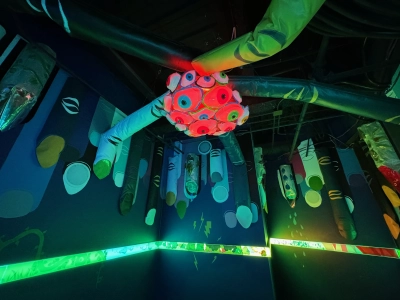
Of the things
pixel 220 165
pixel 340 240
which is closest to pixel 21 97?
pixel 220 165

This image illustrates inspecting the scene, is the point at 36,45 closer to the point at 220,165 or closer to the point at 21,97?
the point at 21,97

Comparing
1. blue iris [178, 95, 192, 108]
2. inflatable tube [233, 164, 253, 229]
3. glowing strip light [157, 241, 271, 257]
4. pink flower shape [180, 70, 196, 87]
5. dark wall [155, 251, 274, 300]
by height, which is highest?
pink flower shape [180, 70, 196, 87]

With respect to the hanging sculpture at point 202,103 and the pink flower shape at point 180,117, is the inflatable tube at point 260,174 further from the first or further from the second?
the pink flower shape at point 180,117

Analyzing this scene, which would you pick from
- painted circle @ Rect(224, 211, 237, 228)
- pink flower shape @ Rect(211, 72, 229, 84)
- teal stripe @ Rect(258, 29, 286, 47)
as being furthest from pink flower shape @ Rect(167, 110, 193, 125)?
painted circle @ Rect(224, 211, 237, 228)

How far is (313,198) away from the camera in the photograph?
2.71 m

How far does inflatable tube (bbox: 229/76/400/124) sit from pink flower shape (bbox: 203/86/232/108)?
0.76 ft

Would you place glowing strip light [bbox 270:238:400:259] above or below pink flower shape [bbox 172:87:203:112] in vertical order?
below

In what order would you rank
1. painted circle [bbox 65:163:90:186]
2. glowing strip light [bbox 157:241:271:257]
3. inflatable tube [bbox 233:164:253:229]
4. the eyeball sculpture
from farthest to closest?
inflatable tube [bbox 233:164:253:229] → glowing strip light [bbox 157:241:271:257] → painted circle [bbox 65:163:90:186] → the eyeball sculpture

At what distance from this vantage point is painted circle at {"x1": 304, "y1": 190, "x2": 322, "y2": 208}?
266cm

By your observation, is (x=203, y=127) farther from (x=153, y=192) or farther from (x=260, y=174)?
(x=260, y=174)

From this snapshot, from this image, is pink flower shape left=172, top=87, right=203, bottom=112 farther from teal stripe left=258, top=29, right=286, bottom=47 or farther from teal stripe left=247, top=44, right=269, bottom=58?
teal stripe left=258, top=29, right=286, bottom=47

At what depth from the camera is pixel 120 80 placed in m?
2.56

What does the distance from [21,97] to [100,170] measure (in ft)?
3.27

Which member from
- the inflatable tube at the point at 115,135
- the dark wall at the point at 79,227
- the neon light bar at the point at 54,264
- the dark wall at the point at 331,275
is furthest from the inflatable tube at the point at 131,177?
the dark wall at the point at 331,275
